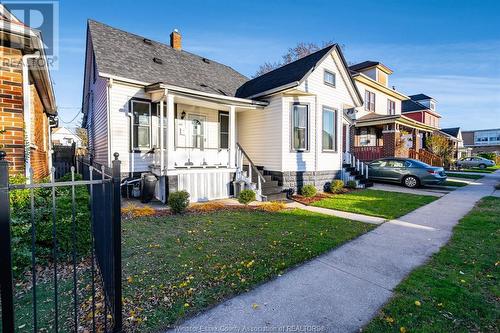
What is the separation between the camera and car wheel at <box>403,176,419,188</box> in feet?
45.6

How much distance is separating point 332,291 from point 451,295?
1.47 meters

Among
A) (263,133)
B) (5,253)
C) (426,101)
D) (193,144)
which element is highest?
(426,101)

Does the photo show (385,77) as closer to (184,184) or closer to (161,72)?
(161,72)

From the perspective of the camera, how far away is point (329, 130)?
12.5 m

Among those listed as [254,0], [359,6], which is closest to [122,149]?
[254,0]

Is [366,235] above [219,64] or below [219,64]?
below

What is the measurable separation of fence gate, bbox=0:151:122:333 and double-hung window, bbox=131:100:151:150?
527cm

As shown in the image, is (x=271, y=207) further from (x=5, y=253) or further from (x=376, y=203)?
(x=5, y=253)

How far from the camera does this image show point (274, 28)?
47.3ft

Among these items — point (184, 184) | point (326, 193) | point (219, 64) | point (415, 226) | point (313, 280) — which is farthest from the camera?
point (219, 64)

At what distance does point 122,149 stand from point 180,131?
2.54 m

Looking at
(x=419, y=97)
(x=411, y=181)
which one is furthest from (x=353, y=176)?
(x=419, y=97)

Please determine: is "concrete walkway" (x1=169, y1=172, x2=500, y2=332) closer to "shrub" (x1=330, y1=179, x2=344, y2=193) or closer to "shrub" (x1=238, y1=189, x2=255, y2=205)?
"shrub" (x1=238, y1=189, x2=255, y2=205)

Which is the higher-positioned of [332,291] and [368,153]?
[368,153]
